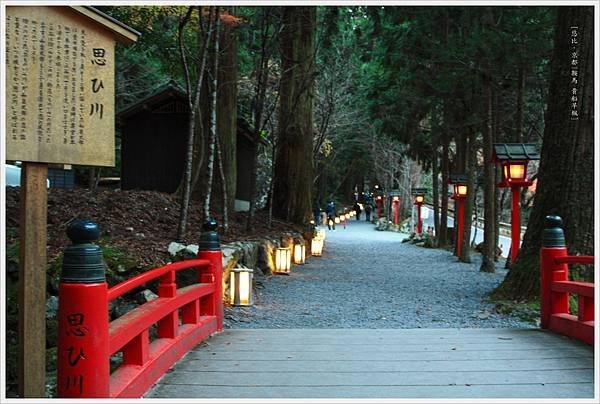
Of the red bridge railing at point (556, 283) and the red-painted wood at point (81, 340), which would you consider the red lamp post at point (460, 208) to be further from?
the red-painted wood at point (81, 340)

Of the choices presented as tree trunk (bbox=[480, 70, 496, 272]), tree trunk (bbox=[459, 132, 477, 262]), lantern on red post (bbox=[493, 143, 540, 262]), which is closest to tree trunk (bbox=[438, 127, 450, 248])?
tree trunk (bbox=[459, 132, 477, 262])

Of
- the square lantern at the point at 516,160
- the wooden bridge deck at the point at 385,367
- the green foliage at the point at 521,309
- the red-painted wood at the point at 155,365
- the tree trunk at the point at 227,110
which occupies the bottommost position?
the green foliage at the point at 521,309

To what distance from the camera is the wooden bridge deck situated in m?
4.14

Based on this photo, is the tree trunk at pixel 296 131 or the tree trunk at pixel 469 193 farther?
the tree trunk at pixel 296 131

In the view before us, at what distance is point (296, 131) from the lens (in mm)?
19234

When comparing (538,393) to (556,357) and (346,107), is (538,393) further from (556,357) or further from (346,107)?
(346,107)

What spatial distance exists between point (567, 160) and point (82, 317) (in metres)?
7.43

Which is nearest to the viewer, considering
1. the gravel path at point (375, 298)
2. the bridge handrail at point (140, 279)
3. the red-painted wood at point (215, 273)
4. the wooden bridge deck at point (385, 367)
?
the bridge handrail at point (140, 279)

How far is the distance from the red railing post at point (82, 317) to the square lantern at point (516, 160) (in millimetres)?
11218

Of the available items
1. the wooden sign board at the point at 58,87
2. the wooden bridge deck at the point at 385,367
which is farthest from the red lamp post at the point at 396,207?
the wooden sign board at the point at 58,87

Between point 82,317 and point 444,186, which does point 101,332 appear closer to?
point 82,317

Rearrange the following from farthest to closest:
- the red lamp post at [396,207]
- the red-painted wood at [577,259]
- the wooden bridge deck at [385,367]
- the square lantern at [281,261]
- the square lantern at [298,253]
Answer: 1. the red lamp post at [396,207]
2. the square lantern at [298,253]
3. the square lantern at [281,261]
4. the red-painted wood at [577,259]
5. the wooden bridge deck at [385,367]

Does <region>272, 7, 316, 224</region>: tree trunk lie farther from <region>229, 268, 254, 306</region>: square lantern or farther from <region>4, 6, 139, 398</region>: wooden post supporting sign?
<region>4, 6, 139, 398</region>: wooden post supporting sign

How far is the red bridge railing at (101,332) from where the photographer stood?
316 cm
